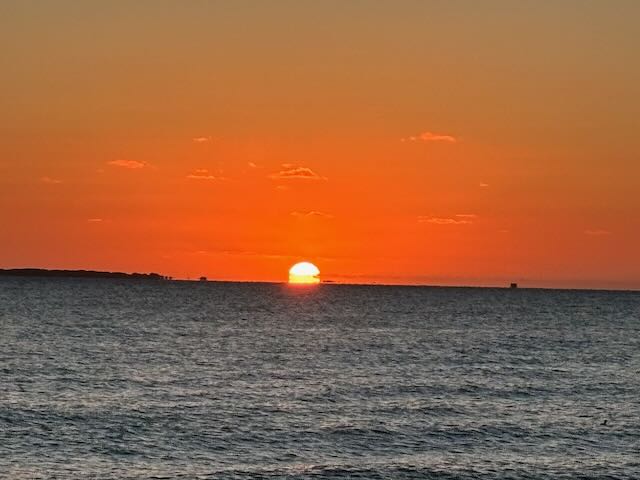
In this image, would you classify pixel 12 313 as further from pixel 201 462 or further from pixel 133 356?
pixel 201 462

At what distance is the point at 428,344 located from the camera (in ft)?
450

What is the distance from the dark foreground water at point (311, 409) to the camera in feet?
183

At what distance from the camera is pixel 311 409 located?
74062 millimetres

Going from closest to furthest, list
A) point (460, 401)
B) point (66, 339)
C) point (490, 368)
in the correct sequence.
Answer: point (460, 401) → point (490, 368) → point (66, 339)

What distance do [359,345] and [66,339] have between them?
3924 cm

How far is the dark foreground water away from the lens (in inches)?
2200

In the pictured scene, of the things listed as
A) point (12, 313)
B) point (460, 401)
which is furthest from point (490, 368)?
point (12, 313)

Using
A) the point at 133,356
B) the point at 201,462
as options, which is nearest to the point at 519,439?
the point at 201,462

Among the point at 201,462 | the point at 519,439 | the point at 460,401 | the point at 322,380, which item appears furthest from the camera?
the point at 322,380

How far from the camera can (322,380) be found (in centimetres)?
9306

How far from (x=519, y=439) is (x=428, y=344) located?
2868 inches

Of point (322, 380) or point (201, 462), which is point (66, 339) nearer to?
point (322, 380)

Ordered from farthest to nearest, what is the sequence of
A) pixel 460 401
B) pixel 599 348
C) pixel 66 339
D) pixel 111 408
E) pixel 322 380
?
1. pixel 599 348
2. pixel 66 339
3. pixel 322 380
4. pixel 460 401
5. pixel 111 408

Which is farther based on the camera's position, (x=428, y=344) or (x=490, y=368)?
(x=428, y=344)
